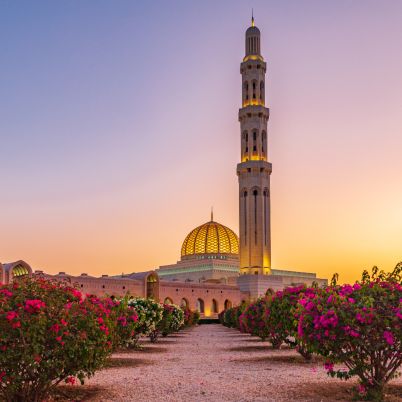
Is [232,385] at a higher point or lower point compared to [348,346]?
lower

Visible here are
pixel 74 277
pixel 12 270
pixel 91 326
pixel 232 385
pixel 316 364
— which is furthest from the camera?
pixel 74 277

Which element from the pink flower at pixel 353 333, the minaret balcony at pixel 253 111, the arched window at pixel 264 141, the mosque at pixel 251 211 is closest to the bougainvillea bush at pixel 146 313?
the pink flower at pixel 353 333

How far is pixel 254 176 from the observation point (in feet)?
228

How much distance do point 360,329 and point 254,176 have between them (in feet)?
200

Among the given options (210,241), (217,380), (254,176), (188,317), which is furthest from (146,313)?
(210,241)

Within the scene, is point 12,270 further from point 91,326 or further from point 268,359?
point 91,326

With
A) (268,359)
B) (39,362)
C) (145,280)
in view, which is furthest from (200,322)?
(39,362)

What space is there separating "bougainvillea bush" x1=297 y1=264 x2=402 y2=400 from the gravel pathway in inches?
30.0

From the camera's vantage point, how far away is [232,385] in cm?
1141

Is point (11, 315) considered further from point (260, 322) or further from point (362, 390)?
point (260, 322)

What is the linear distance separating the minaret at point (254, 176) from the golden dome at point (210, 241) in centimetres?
1615

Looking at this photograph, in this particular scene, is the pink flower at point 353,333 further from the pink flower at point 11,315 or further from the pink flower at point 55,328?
the pink flower at point 11,315

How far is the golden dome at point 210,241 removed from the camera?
87938mm

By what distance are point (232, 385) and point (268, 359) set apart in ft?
18.4
